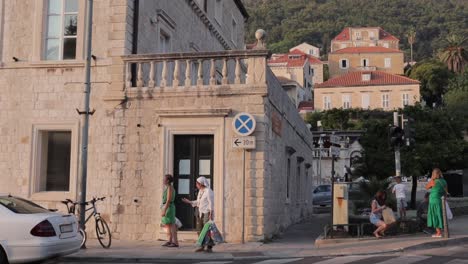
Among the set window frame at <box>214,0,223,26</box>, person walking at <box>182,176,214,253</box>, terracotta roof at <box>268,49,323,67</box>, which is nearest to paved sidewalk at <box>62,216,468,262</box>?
person walking at <box>182,176,214,253</box>

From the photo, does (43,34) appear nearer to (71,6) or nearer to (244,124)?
(71,6)

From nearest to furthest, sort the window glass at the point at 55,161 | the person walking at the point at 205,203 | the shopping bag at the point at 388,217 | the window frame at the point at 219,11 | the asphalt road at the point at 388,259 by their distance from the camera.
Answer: the asphalt road at the point at 388,259, the person walking at the point at 205,203, the shopping bag at the point at 388,217, the window glass at the point at 55,161, the window frame at the point at 219,11

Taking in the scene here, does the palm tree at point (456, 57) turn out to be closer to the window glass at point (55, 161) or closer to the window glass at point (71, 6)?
the window glass at point (71, 6)

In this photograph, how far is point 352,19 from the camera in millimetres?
182125

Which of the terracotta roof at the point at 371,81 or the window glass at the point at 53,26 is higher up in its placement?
the terracotta roof at the point at 371,81

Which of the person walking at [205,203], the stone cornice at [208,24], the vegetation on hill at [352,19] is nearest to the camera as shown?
the person walking at [205,203]

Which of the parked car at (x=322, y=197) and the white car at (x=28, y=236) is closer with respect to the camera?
the white car at (x=28, y=236)

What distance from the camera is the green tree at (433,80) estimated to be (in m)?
97.7

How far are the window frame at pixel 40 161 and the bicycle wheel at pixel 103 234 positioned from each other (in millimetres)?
2522

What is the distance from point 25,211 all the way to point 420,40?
17060 cm

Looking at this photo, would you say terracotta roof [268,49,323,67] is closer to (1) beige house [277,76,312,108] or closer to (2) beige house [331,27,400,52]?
(1) beige house [277,76,312,108]

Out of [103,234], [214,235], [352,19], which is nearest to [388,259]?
[214,235]

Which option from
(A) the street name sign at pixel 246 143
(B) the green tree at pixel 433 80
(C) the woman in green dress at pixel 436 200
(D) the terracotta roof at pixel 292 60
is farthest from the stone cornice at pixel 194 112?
(D) the terracotta roof at pixel 292 60

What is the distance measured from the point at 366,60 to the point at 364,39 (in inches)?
Result: 1009
